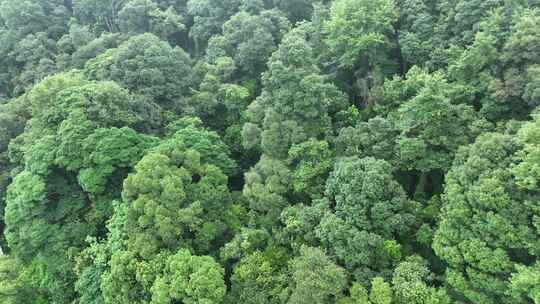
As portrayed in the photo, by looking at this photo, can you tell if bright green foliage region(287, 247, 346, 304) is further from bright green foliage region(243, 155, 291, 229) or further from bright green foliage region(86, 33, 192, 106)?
bright green foliage region(86, 33, 192, 106)

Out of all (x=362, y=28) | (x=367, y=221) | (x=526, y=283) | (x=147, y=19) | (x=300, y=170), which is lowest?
(x=147, y=19)

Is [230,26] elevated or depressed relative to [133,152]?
elevated

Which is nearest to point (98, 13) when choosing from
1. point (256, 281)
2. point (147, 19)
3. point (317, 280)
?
point (147, 19)

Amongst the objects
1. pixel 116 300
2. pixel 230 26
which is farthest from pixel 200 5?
pixel 116 300

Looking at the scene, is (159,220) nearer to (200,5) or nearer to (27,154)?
(27,154)

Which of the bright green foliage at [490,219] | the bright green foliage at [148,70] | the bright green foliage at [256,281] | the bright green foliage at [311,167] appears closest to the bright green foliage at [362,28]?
the bright green foliage at [311,167]

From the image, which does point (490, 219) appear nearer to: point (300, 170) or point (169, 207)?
point (300, 170)

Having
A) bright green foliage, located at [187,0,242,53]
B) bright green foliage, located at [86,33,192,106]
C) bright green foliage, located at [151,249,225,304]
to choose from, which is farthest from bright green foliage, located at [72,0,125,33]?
bright green foliage, located at [151,249,225,304]
